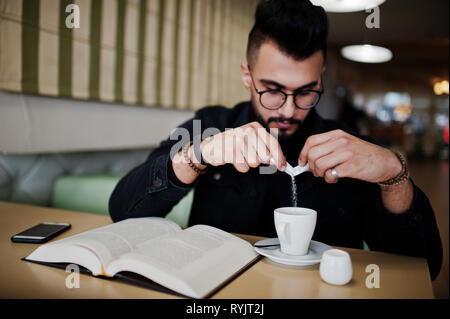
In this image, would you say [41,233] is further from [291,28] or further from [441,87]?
[441,87]

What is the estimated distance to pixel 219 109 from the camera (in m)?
1.55

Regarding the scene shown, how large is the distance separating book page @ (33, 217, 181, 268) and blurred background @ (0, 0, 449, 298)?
71 cm

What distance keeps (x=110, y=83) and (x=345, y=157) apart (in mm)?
1473

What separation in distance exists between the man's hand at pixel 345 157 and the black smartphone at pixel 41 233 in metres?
0.70

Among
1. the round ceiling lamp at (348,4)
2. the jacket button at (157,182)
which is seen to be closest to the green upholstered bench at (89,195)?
the jacket button at (157,182)

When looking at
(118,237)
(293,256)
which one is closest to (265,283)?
(293,256)

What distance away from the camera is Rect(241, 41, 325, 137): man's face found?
1.21 meters

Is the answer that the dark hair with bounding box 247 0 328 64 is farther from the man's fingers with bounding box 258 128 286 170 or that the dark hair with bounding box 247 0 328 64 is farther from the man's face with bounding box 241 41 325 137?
the man's fingers with bounding box 258 128 286 170

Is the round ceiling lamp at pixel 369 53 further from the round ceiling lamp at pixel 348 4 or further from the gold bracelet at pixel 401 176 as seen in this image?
the gold bracelet at pixel 401 176

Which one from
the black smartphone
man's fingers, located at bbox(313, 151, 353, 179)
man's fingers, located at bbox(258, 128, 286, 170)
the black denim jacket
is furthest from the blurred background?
the black smartphone

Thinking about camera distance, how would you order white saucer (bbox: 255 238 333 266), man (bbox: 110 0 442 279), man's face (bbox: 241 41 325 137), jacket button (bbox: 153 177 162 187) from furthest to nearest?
man's face (bbox: 241 41 325 137) < jacket button (bbox: 153 177 162 187) < man (bbox: 110 0 442 279) < white saucer (bbox: 255 238 333 266)

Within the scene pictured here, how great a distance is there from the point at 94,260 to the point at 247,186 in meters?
0.69

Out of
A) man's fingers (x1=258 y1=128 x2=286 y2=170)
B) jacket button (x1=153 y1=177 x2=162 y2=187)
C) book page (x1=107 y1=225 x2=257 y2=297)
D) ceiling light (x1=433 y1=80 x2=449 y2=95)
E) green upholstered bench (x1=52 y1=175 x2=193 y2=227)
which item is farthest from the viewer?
green upholstered bench (x1=52 y1=175 x2=193 y2=227)
